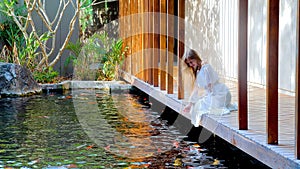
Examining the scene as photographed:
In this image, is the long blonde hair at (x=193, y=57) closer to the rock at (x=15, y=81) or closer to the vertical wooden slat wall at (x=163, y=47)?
the vertical wooden slat wall at (x=163, y=47)

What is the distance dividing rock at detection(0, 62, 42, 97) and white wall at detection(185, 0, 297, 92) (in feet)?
12.3

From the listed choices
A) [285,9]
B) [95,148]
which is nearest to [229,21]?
[285,9]

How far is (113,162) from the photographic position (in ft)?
19.4

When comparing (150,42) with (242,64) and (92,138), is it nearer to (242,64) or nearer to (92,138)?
(92,138)

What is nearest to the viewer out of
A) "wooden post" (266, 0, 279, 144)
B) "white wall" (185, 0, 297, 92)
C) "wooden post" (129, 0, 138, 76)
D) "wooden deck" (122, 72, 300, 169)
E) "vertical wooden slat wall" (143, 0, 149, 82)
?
"wooden deck" (122, 72, 300, 169)

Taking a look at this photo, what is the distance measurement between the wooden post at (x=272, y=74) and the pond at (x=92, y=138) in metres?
1.27

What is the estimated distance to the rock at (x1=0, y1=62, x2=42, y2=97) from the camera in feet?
38.4

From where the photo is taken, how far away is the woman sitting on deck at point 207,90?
6812mm

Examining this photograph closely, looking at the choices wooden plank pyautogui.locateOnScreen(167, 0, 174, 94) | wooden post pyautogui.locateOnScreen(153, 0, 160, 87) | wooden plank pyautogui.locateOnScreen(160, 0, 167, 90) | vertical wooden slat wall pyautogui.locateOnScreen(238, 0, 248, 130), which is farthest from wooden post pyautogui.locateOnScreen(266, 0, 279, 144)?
wooden post pyautogui.locateOnScreen(153, 0, 160, 87)

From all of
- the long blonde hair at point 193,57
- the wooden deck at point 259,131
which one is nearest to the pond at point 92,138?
the wooden deck at point 259,131

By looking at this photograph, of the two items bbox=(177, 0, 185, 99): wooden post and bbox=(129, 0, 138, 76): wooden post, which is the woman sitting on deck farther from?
bbox=(129, 0, 138, 76): wooden post

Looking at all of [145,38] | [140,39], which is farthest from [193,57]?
[140,39]

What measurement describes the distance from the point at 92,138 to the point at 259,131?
2.53 metres

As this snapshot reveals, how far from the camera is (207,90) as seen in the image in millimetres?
6957
